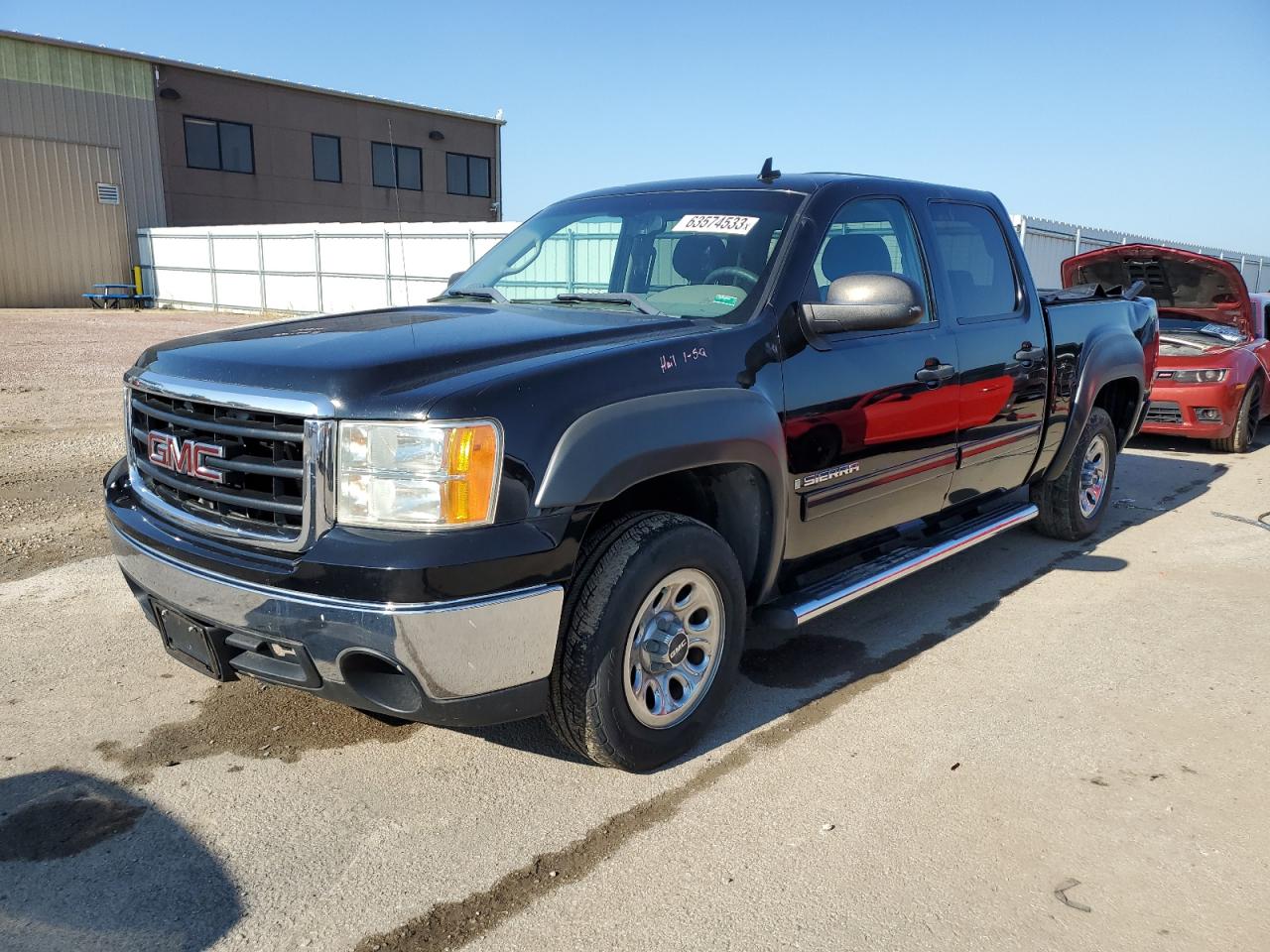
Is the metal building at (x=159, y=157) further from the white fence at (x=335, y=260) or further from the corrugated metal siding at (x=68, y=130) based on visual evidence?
the white fence at (x=335, y=260)

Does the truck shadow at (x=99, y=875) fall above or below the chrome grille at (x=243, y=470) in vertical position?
below

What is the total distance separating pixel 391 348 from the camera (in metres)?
3.00

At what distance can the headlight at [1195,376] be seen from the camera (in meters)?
9.19

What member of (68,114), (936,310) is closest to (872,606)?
(936,310)

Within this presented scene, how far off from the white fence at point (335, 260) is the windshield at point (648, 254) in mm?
11300

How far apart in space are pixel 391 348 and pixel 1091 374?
4207 millimetres

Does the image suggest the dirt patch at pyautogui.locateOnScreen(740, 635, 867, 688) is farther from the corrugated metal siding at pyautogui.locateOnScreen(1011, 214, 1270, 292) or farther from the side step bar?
the corrugated metal siding at pyautogui.locateOnScreen(1011, 214, 1270, 292)

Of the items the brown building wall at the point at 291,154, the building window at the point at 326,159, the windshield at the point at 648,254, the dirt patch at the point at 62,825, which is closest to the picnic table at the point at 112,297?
the brown building wall at the point at 291,154

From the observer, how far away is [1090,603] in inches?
201

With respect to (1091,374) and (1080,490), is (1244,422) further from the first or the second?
(1091,374)

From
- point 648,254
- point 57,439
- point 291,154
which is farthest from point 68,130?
point 648,254

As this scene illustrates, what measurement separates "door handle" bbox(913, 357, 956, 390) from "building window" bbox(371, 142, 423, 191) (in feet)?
108

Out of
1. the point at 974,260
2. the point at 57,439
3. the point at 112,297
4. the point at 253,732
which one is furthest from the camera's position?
the point at 112,297

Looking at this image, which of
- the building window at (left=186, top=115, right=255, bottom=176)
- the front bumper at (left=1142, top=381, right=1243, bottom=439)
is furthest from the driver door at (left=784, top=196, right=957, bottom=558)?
the building window at (left=186, top=115, right=255, bottom=176)
